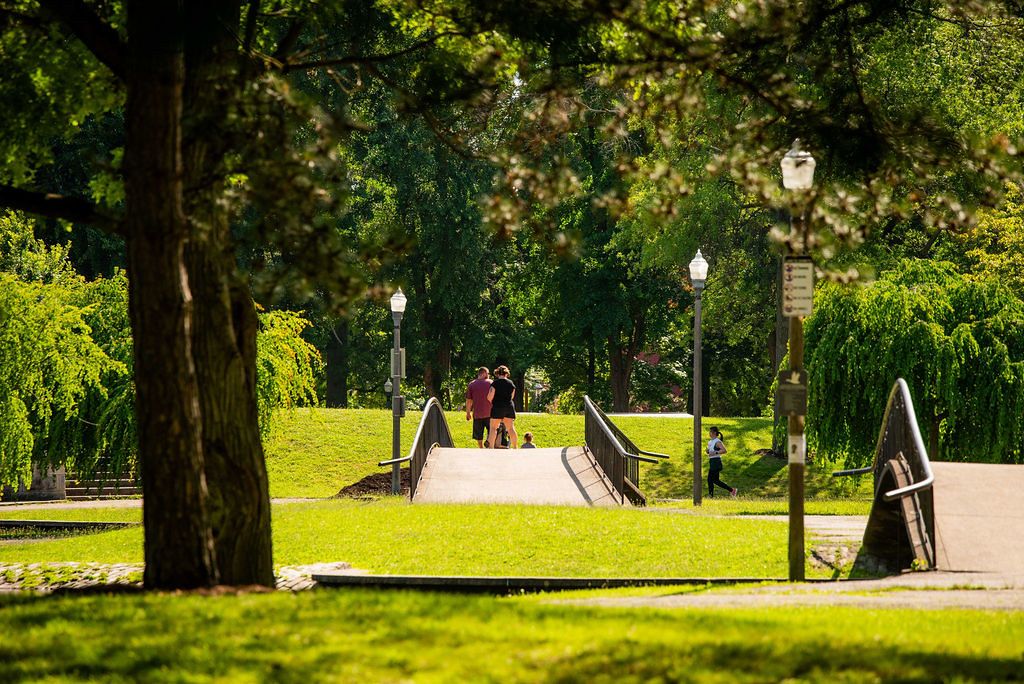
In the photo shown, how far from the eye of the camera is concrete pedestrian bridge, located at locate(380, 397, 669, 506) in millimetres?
24250

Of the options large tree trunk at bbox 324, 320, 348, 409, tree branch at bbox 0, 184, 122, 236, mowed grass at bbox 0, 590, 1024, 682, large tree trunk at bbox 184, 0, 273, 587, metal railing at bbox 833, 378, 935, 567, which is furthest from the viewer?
large tree trunk at bbox 324, 320, 348, 409

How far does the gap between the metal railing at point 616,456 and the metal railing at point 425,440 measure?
10.6 ft

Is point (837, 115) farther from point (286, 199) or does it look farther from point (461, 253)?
point (461, 253)

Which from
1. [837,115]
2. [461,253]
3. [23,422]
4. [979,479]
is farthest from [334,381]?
[837,115]

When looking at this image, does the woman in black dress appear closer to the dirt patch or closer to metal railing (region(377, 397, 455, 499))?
metal railing (region(377, 397, 455, 499))

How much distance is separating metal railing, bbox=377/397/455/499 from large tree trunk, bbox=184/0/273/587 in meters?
14.1

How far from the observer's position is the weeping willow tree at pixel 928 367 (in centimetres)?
2638

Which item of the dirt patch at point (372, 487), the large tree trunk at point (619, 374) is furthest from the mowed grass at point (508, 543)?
the large tree trunk at point (619, 374)

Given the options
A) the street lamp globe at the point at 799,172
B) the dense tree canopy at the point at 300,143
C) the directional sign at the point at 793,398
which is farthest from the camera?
the directional sign at the point at 793,398

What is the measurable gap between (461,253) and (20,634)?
37.6 meters

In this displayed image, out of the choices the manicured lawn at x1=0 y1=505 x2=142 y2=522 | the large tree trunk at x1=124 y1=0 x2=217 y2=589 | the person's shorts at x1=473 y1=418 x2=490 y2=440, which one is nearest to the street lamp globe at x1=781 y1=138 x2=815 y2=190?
the large tree trunk at x1=124 y1=0 x2=217 y2=589

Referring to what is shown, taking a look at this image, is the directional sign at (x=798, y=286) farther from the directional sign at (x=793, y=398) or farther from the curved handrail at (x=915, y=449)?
the curved handrail at (x=915, y=449)

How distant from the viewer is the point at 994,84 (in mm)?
28125

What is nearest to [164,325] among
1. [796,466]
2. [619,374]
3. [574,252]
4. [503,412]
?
[574,252]
